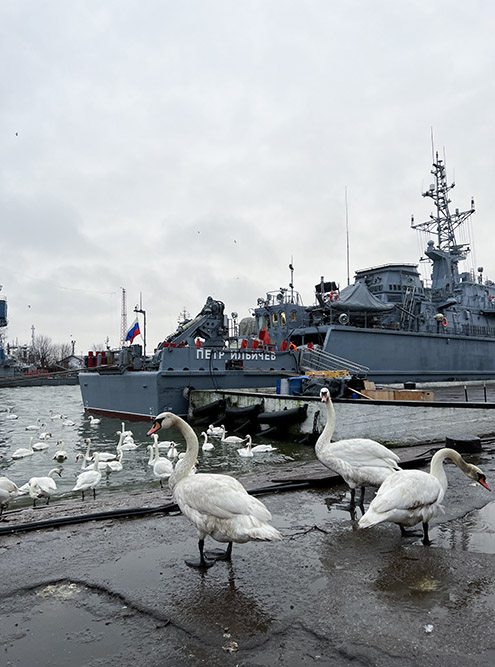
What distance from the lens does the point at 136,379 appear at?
1878 centimetres

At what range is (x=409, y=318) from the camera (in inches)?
1057

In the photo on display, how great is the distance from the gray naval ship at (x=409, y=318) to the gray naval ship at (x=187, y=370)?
3.04 m

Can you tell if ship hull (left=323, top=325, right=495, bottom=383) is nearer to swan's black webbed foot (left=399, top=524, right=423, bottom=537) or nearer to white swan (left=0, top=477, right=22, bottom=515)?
white swan (left=0, top=477, right=22, bottom=515)

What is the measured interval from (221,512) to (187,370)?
14.6 m

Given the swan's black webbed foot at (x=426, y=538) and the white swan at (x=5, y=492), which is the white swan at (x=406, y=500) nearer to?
the swan's black webbed foot at (x=426, y=538)

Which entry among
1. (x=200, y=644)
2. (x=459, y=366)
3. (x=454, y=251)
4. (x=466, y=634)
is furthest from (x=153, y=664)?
(x=454, y=251)

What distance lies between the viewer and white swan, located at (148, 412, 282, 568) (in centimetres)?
332

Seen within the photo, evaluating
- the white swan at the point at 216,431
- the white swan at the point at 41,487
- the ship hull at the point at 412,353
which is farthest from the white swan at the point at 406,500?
the ship hull at the point at 412,353

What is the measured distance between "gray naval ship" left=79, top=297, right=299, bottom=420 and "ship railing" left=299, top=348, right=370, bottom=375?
1.47ft

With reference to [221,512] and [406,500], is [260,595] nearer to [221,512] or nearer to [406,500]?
[221,512]

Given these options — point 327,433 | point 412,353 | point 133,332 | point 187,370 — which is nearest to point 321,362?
point 187,370

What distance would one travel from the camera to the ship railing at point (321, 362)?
20.5m

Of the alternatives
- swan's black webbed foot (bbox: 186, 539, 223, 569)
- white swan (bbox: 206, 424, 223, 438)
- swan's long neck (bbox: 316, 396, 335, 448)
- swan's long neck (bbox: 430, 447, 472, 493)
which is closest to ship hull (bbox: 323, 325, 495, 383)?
white swan (bbox: 206, 424, 223, 438)

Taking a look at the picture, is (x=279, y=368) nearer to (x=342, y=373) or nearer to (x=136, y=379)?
(x=342, y=373)
